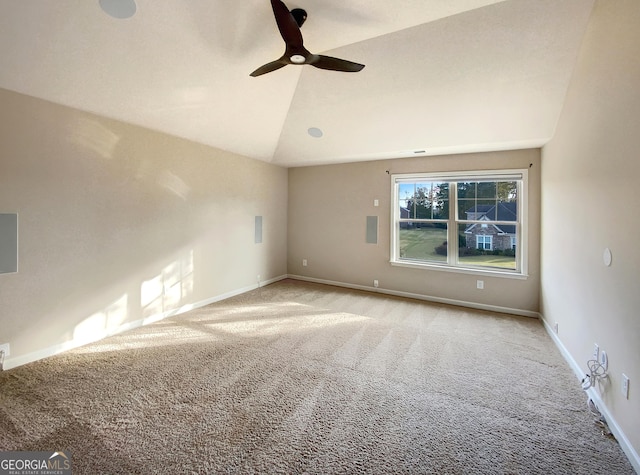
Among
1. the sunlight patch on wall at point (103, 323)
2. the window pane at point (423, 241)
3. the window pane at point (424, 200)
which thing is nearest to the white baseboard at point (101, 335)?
the sunlight patch on wall at point (103, 323)

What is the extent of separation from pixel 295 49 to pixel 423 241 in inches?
152

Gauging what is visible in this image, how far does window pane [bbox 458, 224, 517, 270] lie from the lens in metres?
4.50

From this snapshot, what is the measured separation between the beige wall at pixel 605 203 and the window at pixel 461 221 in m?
1.24

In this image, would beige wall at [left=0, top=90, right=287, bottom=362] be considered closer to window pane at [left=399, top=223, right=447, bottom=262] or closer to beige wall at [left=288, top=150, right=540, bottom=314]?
beige wall at [left=288, top=150, right=540, bottom=314]

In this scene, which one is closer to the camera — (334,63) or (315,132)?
(334,63)

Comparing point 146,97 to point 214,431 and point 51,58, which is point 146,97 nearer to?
point 51,58

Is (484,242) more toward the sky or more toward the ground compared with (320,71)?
more toward the ground

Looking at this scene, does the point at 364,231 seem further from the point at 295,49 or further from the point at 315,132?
the point at 295,49

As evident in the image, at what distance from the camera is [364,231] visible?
5.54 metres

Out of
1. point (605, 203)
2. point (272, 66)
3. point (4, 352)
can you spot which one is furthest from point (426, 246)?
point (4, 352)

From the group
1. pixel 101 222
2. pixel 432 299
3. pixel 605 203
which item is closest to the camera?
pixel 605 203

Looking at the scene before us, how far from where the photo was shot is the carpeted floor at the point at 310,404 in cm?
173

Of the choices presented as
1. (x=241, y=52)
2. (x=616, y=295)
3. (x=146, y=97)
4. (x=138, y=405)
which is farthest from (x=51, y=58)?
(x=616, y=295)

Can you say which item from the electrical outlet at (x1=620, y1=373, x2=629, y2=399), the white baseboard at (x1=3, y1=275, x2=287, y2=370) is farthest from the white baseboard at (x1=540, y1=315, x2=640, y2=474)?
the white baseboard at (x1=3, y1=275, x2=287, y2=370)
